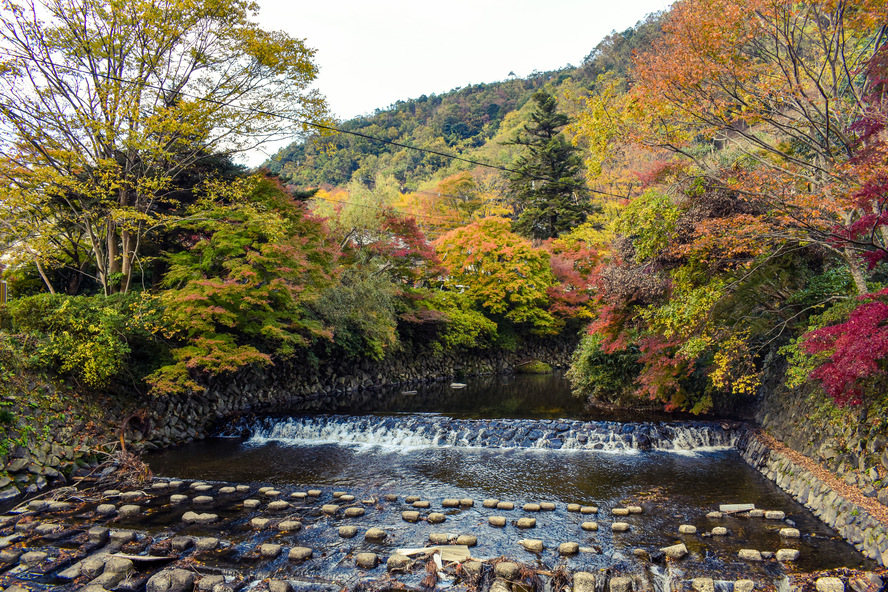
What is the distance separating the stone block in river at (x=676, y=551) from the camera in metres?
5.43

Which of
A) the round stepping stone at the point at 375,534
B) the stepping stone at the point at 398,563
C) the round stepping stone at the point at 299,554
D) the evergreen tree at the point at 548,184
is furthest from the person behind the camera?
the evergreen tree at the point at 548,184

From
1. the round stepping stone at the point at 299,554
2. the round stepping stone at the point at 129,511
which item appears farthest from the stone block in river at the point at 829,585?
the round stepping stone at the point at 129,511

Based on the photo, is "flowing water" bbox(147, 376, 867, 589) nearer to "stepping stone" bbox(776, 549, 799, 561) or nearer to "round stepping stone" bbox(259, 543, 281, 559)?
"stepping stone" bbox(776, 549, 799, 561)

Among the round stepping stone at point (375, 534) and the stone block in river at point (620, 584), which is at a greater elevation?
the stone block in river at point (620, 584)

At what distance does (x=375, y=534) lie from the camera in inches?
239

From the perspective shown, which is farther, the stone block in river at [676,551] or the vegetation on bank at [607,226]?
the vegetation on bank at [607,226]

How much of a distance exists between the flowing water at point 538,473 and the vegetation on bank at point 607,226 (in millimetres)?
1537

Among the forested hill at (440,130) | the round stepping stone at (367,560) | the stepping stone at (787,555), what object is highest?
the forested hill at (440,130)

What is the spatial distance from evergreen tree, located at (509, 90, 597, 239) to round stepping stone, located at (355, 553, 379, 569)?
76.6 ft

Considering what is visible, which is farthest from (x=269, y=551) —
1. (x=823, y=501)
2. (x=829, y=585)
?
(x=823, y=501)

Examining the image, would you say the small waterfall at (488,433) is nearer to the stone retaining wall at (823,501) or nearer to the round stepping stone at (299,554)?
the stone retaining wall at (823,501)

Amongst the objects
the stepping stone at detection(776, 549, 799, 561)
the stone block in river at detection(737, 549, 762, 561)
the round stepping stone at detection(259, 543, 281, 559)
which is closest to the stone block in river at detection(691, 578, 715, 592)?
the stone block in river at detection(737, 549, 762, 561)

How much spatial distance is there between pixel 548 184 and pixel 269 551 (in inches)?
989

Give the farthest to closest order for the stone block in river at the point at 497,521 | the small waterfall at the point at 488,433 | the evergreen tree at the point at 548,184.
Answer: the evergreen tree at the point at 548,184 → the small waterfall at the point at 488,433 → the stone block in river at the point at 497,521
